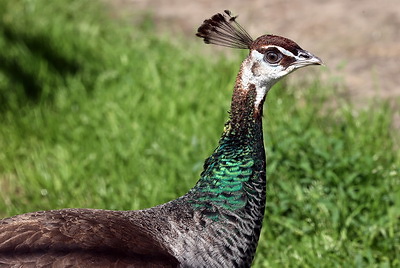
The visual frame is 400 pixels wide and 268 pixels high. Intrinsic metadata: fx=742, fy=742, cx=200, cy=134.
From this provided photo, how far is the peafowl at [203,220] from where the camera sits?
8.68 ft

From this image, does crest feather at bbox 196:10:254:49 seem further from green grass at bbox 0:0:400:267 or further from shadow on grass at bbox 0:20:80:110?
shadow on grass at bbox 0:20:80:110

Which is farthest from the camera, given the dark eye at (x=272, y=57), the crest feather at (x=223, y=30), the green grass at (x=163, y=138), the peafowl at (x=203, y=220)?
the green grass at (x=163, y=138)

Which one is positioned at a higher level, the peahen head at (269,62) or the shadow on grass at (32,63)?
the peahen head at (269,62)

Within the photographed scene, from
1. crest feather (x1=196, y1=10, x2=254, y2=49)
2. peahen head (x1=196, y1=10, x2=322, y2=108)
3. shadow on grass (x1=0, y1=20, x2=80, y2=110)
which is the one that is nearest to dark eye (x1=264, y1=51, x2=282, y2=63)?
peahen head (x1=196, y1=10, x2=322, y2=108)

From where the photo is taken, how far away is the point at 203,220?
9.64 ft

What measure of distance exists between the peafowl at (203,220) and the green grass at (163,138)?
71 centimetres

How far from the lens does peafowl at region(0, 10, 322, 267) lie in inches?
104

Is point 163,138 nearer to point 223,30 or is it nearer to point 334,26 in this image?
point 223,30

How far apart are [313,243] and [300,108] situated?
1305 millimetres

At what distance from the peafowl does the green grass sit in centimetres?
71

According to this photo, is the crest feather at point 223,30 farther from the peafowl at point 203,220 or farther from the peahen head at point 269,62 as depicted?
the peahen head at point 269,62

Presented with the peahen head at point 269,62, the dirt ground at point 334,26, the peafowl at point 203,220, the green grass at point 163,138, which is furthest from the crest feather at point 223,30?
the dirt ground at point 334,26

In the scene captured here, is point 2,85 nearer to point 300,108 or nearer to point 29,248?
point 300,108

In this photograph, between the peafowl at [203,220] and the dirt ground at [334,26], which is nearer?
the peafowl at [203,220]
